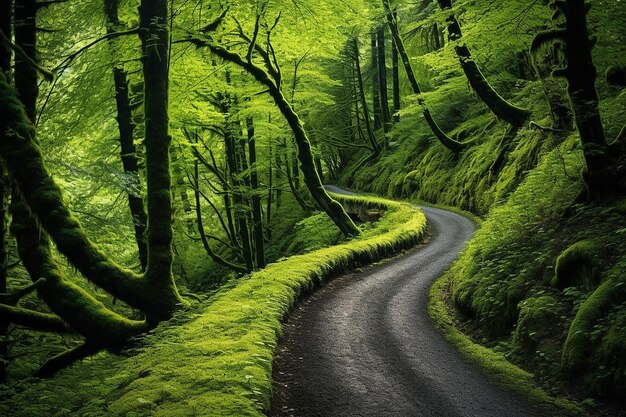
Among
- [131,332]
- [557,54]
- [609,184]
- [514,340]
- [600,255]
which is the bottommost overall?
[514,340]

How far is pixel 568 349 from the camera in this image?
6.15 meters

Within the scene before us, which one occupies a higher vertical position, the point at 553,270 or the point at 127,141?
the point at 127,141

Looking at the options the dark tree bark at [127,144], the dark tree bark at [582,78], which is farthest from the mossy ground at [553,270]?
the dark tree bark at [127,144]

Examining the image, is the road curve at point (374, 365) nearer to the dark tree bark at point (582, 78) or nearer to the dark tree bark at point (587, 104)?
the dark tree bark at point (587, 104)

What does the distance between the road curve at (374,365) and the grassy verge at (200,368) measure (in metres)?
0.46

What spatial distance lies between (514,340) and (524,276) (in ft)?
4.96

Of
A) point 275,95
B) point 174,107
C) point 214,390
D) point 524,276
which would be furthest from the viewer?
point 275,95

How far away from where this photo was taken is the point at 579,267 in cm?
725

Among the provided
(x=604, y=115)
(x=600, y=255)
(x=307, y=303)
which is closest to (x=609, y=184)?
(x=600, y=255)

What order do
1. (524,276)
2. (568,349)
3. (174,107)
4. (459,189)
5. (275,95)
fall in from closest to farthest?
(568,349)
(524,276)
(174,107)
(275,95)
(459,189)

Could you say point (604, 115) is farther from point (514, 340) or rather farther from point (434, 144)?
point (434, 144)

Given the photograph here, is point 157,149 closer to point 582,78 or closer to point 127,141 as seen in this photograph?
point 127,141

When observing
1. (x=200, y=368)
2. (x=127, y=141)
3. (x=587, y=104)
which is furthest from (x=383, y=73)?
(x=200, y=368)

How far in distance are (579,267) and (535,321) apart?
1.19m
